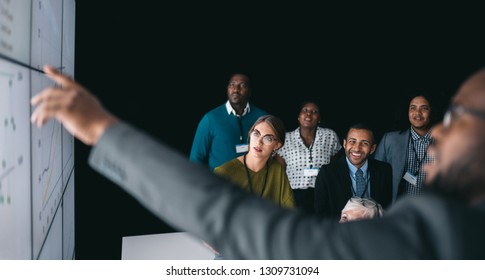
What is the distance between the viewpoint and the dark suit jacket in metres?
2.52

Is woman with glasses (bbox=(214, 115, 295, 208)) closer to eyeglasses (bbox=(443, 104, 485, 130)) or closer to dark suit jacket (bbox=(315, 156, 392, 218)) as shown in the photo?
dark suit jacket (bbox=(315, 156, 392, 218))

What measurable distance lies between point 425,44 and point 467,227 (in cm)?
442

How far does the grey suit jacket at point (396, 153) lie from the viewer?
123 inches

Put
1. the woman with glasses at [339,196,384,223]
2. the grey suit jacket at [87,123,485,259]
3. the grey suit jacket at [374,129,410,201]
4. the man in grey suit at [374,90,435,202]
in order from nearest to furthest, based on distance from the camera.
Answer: the grey suit jacket at [87,123,485,259] → the woman with glasses at [339,196,384,223] → the man in grey suit at [374,90,435,202] → the grey suit jacket at [374,129,410,201]

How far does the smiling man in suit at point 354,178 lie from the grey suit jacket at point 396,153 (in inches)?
19.6

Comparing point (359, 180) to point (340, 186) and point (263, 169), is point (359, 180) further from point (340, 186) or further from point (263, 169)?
point (263, 169)

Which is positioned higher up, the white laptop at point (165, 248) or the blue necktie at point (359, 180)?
the blue necktie at point (359, 180)

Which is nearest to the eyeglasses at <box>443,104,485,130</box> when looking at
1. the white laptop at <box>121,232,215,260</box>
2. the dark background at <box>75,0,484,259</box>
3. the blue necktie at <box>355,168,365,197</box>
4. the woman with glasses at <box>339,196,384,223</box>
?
the woman with glasses at <box>339,196,384,223</box>

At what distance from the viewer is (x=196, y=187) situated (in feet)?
1.41

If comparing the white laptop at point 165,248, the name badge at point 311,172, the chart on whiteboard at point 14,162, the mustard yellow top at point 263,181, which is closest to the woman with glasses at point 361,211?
the mustard yellow top at point 263,181

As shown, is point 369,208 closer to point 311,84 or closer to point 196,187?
point 196,187

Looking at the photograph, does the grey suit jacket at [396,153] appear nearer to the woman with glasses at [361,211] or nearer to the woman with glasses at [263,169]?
the woman with glasses at [361,211]

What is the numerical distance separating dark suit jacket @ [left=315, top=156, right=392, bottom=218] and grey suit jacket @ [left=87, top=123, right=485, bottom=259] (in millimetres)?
2108

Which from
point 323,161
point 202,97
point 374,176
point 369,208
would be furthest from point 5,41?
point 202,97
